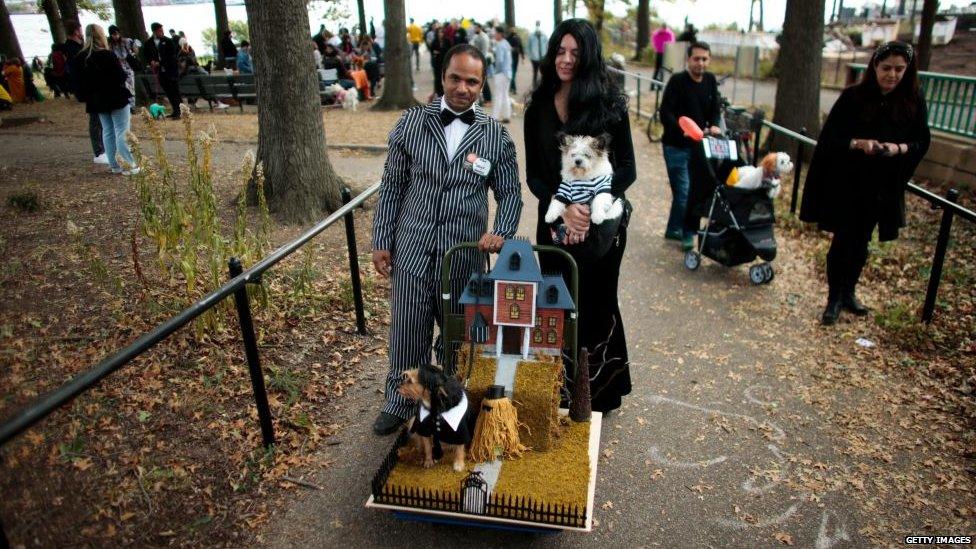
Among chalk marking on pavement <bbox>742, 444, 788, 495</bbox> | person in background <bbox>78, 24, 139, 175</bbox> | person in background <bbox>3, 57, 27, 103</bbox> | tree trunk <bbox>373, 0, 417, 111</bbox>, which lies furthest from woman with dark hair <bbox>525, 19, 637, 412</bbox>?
person in background <bbox>3, 57, 27, 103</bbox>

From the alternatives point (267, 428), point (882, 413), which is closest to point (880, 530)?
point (882, 413)

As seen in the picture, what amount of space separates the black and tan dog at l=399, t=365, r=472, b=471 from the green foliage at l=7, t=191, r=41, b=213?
17.8 ft

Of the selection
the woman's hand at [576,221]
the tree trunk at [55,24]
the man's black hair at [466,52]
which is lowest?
the woman's hand at [576,221]

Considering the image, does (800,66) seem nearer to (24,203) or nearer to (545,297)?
(545,297)

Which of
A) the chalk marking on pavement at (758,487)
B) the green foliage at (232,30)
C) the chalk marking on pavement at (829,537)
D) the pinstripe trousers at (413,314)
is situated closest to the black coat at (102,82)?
the pinstripe trousers at (413,314)

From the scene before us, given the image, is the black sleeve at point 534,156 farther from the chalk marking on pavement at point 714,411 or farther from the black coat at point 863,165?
the black coat at point 863,165

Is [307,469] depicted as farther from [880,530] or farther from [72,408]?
[880,530]

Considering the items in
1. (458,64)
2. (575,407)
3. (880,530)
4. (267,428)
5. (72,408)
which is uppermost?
(458,64)

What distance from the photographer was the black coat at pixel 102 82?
25.3ft

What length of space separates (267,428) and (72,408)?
2.99ft

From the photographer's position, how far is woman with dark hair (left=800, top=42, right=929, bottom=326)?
4.62 meters

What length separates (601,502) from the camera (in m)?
3.21

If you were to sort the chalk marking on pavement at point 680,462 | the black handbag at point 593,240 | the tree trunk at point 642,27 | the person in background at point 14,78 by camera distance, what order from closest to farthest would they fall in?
the black handbag at point 593,240 < the chalk marking on pavement at point 680,462 < the person in background at point 14,78 < the tree trunk at point 642,27

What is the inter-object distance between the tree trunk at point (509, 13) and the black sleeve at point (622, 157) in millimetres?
22734
